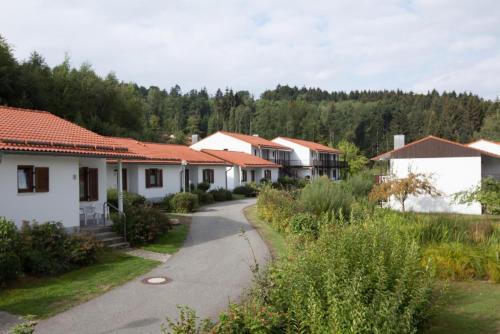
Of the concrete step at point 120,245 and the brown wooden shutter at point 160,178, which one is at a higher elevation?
the brown wooden shutter at point 160,178

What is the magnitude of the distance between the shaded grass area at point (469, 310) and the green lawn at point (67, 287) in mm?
6872

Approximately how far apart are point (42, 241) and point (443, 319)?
9.62 meters

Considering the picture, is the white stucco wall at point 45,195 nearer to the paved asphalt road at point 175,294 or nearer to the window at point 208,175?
the paved asphalt road at point 175,294

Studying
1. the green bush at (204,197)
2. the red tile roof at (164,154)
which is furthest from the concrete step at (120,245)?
the green bush at (204,197)

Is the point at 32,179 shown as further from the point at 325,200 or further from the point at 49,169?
the point at 325,200

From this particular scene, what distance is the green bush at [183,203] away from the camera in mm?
24000

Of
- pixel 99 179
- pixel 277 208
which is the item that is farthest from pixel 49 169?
pixel 277 208

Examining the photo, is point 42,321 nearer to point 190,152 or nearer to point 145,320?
point 145,320

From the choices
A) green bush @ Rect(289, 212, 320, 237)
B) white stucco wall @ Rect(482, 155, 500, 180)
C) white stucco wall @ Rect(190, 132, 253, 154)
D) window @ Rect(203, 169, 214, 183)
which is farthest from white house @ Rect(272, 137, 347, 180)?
green bush @ Rect(289, 212, 320, 237)

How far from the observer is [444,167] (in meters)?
28.5

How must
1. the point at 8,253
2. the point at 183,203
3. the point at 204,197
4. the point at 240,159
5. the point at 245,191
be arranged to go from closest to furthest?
the point at 8,253 < the point at 183,203 < the point at 204,197 < the point at 245,191 < the point at 240,159

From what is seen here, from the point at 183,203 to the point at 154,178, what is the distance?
413cm

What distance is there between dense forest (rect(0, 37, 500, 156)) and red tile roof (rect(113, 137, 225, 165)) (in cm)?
1189

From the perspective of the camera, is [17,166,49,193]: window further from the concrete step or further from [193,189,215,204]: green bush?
[193,189,215,204]: green bush
